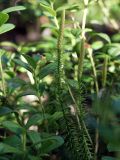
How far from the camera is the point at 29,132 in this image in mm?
992

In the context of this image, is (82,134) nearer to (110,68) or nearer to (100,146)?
(100,146)

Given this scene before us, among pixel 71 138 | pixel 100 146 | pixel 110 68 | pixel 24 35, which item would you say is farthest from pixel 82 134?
pixel 24 35

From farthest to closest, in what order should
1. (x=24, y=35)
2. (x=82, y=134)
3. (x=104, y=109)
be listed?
(x=24, y=35), (x=82, y=134), (x=104, y=109)

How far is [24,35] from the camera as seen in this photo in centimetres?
458

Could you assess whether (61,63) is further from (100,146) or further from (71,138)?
(100,146)

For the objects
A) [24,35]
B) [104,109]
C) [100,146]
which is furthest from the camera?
[24,35]

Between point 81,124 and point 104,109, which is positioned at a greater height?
point 104,109

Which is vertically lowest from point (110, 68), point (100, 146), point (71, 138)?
point (100, 146)

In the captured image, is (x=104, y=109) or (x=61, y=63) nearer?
(x=104, y=109)

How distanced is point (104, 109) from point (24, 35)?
4088mm

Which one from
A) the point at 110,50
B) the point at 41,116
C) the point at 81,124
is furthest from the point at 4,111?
the point at 110,50

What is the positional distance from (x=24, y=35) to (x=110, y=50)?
3.26 meters

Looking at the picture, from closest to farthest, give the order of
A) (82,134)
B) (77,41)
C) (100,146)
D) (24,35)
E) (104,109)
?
(104,109) → (82,134) → (100,146) → (77,41) → (24,35)

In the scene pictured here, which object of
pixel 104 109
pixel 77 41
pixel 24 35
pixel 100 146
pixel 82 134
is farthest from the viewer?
pixel 24 35
